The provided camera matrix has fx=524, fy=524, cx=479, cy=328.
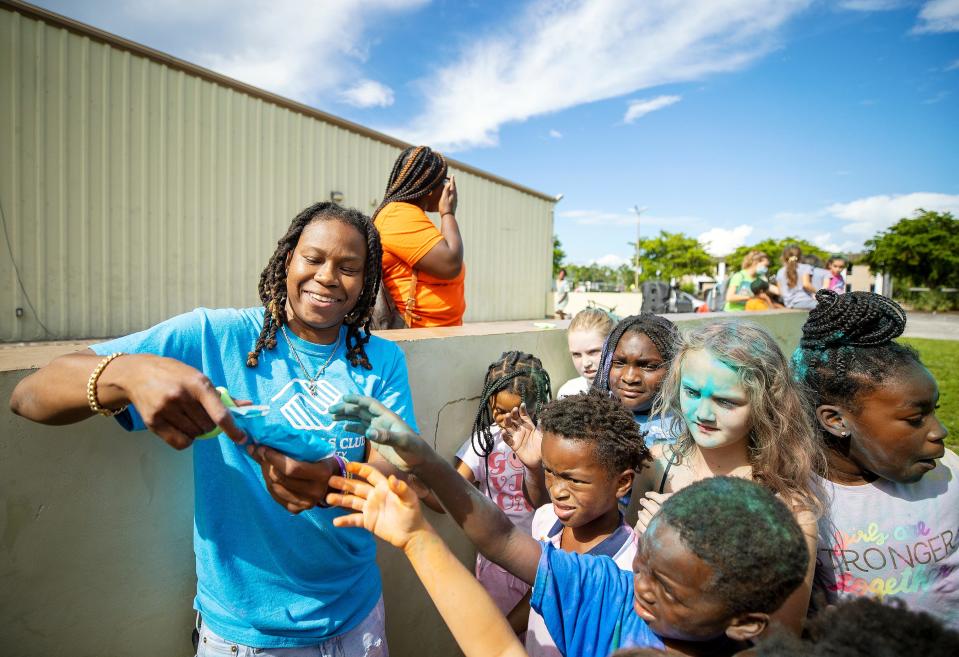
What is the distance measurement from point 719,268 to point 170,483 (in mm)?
72403

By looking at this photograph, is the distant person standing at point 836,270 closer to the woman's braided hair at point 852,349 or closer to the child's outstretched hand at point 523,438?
the woman's braided hair at point 852,349

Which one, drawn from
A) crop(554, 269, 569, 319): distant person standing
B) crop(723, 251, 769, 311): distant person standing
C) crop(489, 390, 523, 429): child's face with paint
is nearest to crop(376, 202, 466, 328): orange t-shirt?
crop(489, 390, 523, 429): child's face with paint

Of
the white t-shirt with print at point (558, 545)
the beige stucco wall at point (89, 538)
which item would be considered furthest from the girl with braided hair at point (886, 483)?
the beige stucco wall at point (89, 538)

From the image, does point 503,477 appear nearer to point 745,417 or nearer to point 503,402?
point 503,402

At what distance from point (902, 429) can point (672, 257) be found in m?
45.0

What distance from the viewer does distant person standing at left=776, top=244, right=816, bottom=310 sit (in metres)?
7.53

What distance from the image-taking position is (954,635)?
2.76ft

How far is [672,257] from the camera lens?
4384 centimetres

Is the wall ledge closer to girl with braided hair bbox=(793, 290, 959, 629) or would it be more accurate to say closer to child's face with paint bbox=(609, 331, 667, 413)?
child's face with paint bbox=(609, 331, 667, 413)

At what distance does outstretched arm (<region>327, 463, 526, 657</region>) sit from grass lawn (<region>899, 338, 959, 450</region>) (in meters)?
2.71

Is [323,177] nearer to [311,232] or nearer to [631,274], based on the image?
[311,232]

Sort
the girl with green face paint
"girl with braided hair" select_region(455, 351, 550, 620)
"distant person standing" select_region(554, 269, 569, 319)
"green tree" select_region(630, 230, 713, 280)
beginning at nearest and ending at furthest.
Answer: the girl with green face paint → "girl with braided hair" select_region(455, 351, 550, 620) → "distant person standing" select_region(554, 269, 569, 319) → "green tree" select_region(630, 230, 713, 280)

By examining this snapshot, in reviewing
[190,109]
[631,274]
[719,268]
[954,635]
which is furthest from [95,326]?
[719,268]

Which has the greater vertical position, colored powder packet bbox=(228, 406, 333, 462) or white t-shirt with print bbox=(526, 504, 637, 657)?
colored powder packet bbox=(228, 406, 333, 462)
